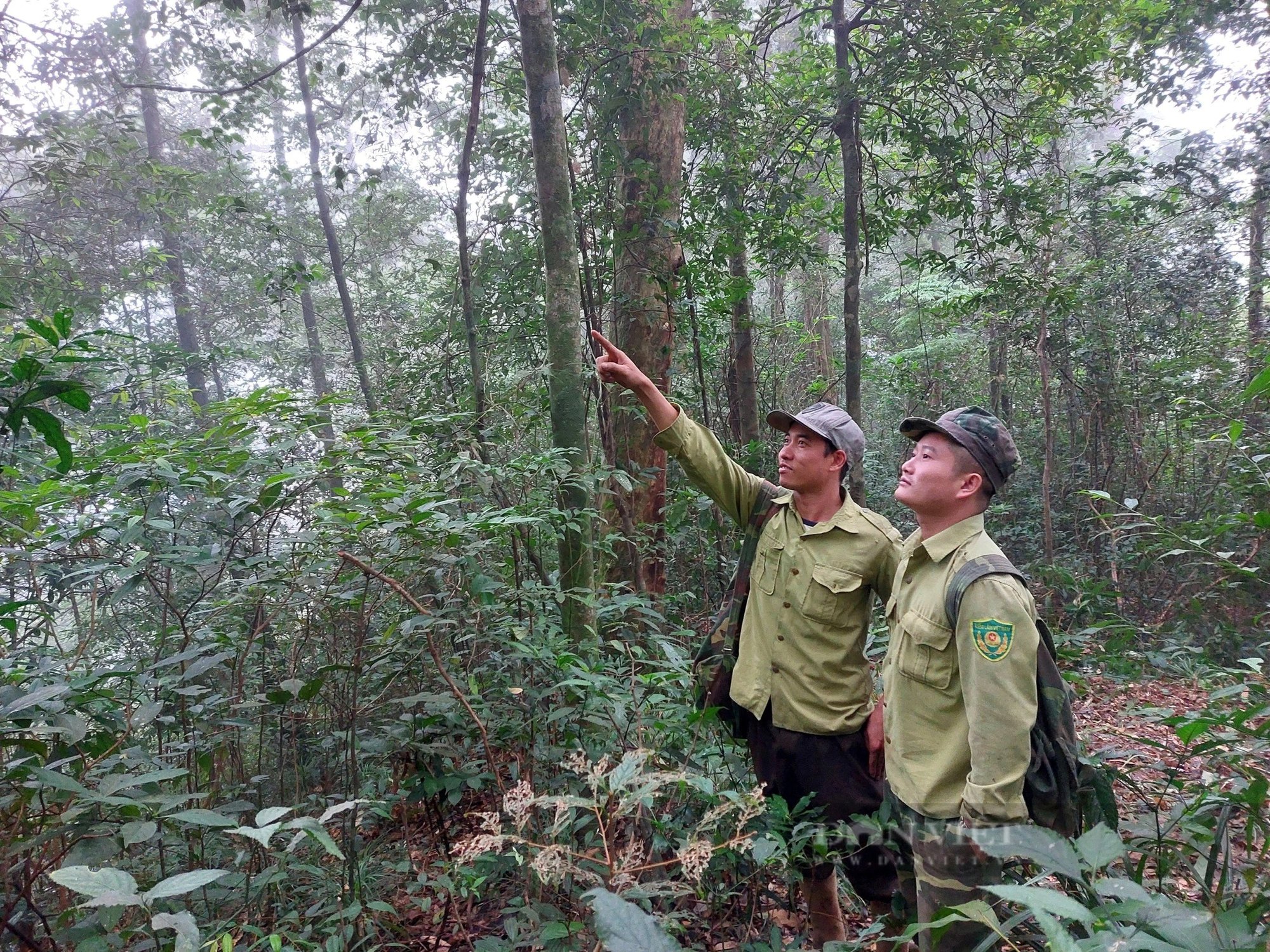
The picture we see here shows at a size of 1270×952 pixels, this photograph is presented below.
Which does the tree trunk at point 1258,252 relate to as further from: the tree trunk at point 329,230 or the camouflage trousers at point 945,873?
the tree trunk at point 329,230

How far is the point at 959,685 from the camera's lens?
2.02 metres

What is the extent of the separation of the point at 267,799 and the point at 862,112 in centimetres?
638

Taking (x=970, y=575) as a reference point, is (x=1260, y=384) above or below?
above

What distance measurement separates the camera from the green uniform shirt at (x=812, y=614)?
8.28ft

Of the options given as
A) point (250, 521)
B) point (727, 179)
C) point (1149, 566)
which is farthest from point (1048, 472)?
point (250, 521)

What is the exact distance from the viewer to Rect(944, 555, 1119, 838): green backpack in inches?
73.5

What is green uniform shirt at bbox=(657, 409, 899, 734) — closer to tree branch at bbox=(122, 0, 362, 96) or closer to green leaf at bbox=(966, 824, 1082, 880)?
green leaf at bbox=(966, 824, 1082, 880)

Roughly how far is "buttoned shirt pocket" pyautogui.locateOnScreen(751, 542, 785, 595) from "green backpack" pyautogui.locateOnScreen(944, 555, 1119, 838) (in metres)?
0.78

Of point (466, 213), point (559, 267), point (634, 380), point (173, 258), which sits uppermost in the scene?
point (173, 258)

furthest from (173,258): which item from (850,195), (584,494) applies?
(584,494)

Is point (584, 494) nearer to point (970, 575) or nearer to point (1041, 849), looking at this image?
A: point (970, 575)

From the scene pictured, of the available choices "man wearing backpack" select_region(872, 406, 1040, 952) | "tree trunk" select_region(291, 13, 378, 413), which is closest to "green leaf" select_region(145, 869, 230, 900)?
"man wearing backpack" select_region(872, 406, 1040, 952)

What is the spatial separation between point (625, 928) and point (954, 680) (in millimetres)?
1303

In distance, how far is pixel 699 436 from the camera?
275 cm
